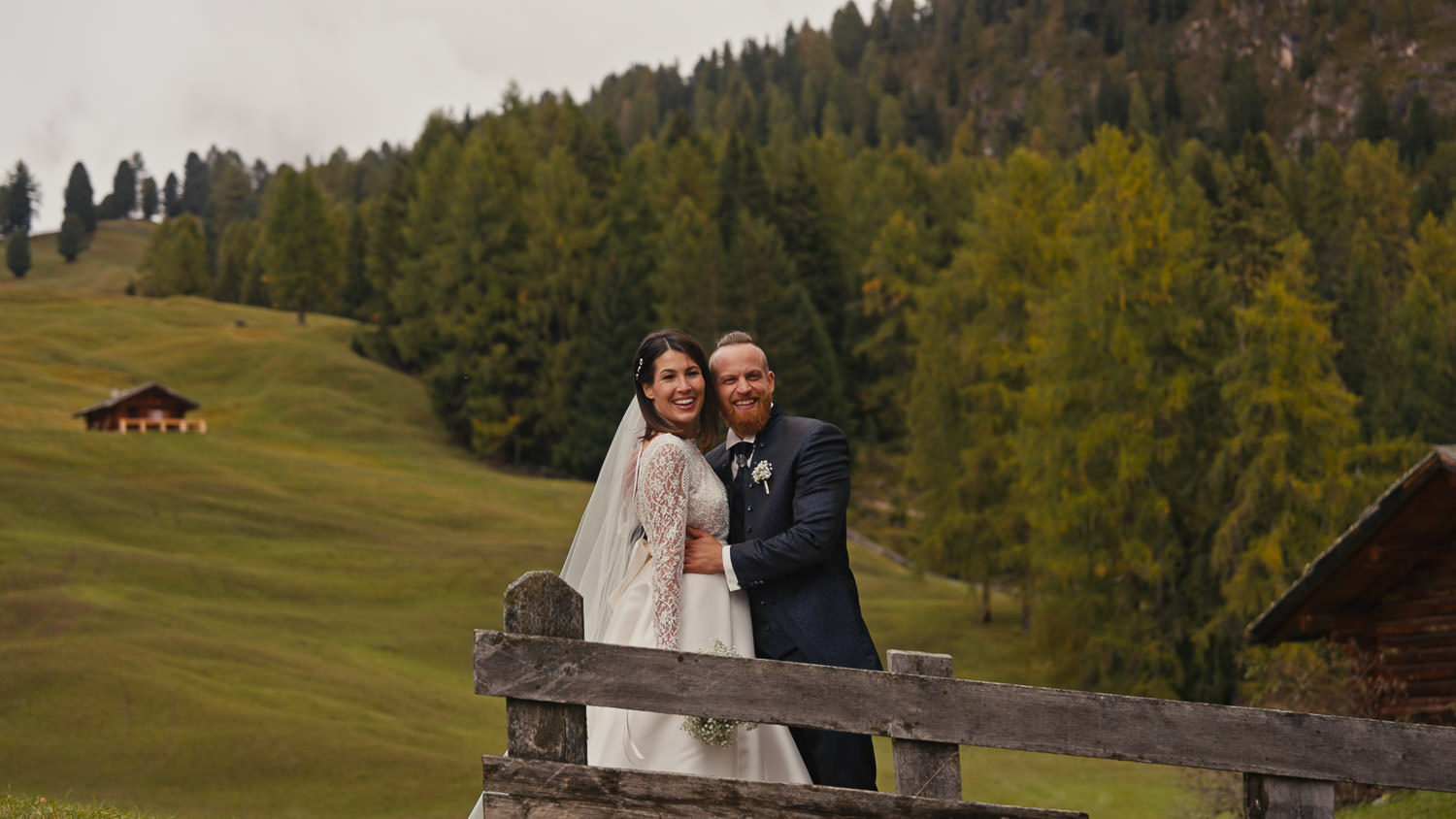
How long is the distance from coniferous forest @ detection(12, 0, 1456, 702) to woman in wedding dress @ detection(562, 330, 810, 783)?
93.2ft

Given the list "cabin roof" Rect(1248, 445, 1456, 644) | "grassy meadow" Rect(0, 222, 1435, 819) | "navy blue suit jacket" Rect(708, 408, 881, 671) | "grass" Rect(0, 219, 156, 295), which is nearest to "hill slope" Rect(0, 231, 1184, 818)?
"grassy meadow" Rect(0, 222, 1435, 819)

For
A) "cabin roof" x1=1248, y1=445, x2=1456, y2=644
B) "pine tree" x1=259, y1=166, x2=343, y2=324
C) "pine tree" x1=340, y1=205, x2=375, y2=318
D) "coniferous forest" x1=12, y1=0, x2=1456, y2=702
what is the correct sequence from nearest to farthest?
"cabin roof" x1=1248, y1=445, x2=1456, y2=644, "coniferous forest" x1=12, y1=0, x2=1456, y2=702, "pine tree" x1=259, y1=166, x2=343, y2=324, "pine tree" x1=340, y1=205, x2=375, y2=318

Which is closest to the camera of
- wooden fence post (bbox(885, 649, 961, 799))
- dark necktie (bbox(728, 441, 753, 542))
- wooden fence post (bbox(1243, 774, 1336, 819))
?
wooden fence post (bbox(885, 649, 961, 799))

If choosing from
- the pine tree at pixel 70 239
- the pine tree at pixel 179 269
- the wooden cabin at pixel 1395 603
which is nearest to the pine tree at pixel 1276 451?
the wooden cabin at pixel 1395 603

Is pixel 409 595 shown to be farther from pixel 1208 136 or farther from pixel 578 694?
pixel 1208 136

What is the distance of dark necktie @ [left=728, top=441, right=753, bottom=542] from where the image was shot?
7.12 m

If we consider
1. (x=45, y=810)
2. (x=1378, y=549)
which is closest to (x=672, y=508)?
(x=45, y=810)

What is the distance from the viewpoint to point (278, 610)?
32438 millimetres

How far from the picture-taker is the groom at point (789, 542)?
21.4 feet

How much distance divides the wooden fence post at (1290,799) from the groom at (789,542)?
1.66 m

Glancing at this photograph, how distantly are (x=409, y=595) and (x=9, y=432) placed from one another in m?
18.3

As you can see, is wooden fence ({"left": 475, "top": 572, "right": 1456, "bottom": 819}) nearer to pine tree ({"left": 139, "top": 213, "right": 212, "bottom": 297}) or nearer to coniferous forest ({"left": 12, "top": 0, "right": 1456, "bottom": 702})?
coniferous forest ({"left": 12, "top": 0, "right": 1456, "bottom": 702})

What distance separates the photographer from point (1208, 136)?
165 meters

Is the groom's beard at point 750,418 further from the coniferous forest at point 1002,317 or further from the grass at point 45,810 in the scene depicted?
the coniferous forest at point 1002,317
